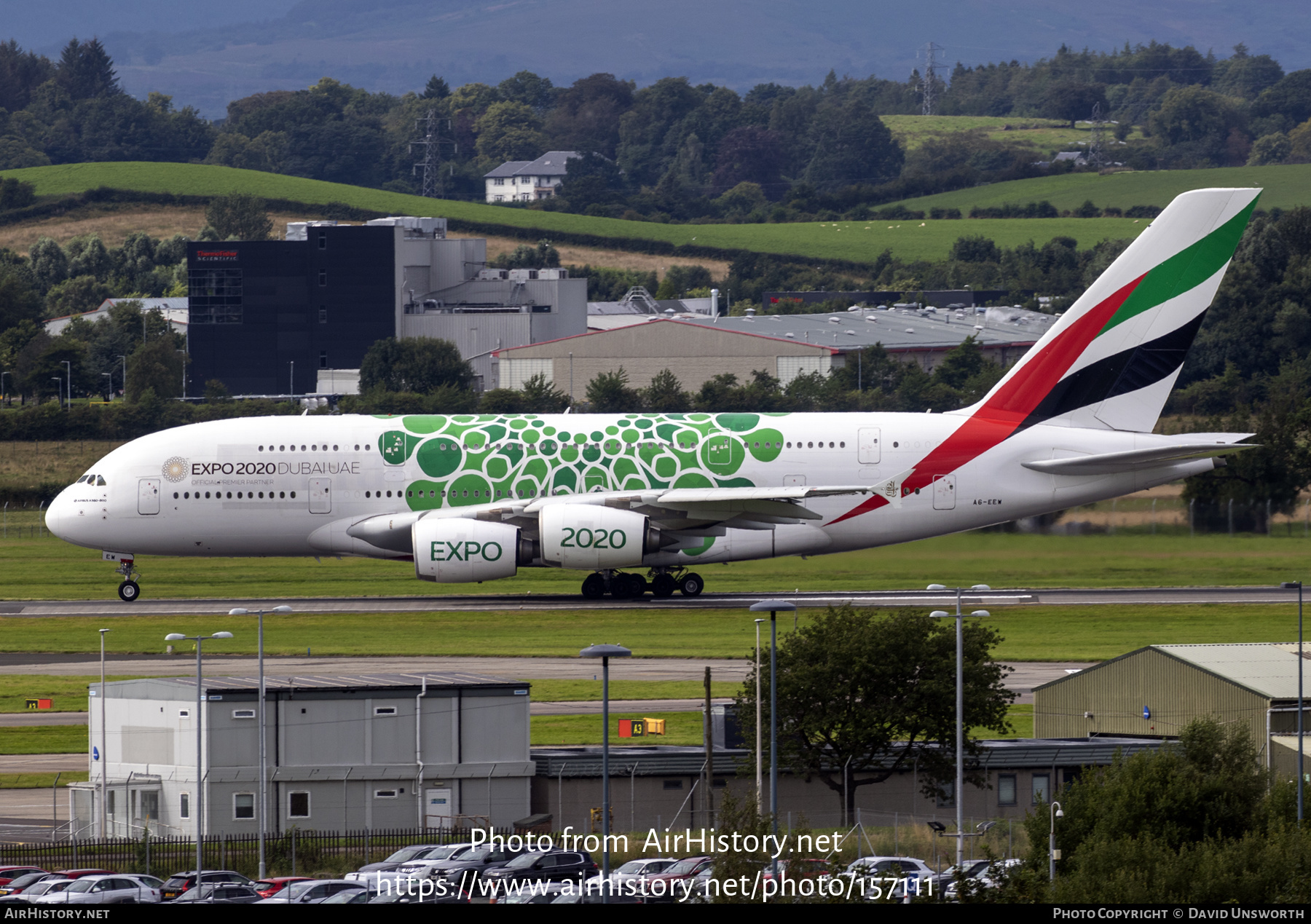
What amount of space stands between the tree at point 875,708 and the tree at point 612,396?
86.2 m

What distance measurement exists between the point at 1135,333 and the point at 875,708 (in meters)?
27.6

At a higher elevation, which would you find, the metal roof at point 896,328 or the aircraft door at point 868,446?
the metal roof at point 896,328

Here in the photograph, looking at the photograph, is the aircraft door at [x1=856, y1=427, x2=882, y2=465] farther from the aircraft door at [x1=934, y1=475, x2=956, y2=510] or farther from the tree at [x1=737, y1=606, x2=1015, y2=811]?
the tree at [x1=737, y1=606, x2=1015, y2=811]

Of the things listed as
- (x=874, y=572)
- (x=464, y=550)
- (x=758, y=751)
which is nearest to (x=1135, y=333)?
(x=874, y=572)

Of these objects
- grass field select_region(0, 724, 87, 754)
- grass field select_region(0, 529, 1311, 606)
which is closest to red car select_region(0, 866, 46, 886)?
grass field select_region(0, 724, 87, 754)

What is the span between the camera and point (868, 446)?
64.0 m

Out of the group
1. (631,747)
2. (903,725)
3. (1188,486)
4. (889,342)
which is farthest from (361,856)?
(889,342)

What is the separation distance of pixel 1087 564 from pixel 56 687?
34.1 meters

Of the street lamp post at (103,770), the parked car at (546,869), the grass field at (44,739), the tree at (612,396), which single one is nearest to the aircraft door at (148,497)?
the grass field at (44,739)

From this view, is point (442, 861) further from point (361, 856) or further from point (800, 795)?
point (800, 795)

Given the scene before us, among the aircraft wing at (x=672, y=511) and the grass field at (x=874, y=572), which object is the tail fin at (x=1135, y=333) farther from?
the aircraft wing at (x=672, y=511)

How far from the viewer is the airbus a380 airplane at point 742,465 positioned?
6325 cm

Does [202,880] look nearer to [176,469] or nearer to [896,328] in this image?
[176,469]

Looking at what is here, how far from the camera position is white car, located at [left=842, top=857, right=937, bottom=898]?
28.0m
